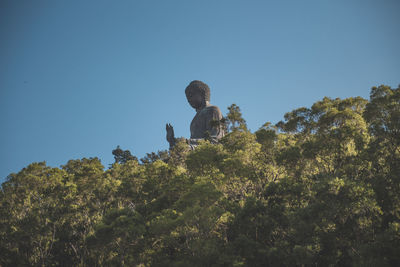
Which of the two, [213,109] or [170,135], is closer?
[170,135]

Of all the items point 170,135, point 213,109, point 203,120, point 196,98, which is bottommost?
point 170,135

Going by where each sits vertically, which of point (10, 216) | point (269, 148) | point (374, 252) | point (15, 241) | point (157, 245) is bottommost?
point (374, 252)

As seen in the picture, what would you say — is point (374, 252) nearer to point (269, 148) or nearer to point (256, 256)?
point (256, 256)

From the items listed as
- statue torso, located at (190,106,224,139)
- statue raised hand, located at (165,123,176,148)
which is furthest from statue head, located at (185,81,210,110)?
statue raised hand, located at (165,123,176,148)

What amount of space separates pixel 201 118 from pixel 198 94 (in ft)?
17.0

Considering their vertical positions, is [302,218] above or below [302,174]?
below

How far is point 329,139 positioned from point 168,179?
28.5 ft

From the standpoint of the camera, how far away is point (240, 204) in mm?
15367

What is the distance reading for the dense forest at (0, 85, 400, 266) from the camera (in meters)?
11.6

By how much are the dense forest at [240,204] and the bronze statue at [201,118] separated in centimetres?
1422

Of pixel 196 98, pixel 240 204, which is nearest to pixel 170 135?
pixel 196 98

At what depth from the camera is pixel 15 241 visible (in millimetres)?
17266

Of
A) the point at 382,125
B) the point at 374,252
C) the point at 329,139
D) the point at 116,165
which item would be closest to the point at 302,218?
the point at 374,252

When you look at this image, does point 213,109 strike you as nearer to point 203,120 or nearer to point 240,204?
point 203,120
